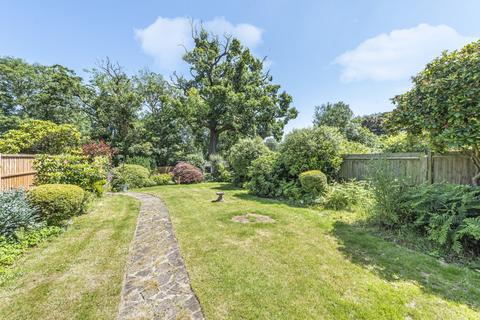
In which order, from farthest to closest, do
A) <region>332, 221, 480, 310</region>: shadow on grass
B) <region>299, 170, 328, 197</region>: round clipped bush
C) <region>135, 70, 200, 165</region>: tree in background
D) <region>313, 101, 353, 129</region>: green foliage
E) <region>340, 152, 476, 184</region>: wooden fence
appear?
<region>313, 101, 353, 129</region>: green foliage, <region>135, 70, 200, 165</region>: tree in background, <region>299, 170, 328, 197</region>: round clipped bush, <region>340, 152, 476, 184</region>: wooden fence, <region>332, 221, 480, 310</region>: shadow on grass

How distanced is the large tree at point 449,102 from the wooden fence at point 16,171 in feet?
35.9

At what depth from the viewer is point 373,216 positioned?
225 inches

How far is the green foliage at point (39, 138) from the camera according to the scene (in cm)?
1161

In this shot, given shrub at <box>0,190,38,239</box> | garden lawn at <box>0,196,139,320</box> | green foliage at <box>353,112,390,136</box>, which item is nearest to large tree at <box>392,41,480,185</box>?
garden lawn at <box>0,196,139,320</box>

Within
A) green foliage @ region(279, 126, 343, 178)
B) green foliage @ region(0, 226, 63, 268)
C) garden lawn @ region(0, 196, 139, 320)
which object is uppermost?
green foliage @ region(279, 126, 343, 178)

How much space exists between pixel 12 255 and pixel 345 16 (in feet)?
38.1

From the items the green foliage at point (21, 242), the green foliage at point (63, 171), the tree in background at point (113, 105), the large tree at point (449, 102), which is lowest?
the green foliage at point (21, 242)

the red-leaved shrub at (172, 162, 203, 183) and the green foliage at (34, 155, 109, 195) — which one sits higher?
the green foliage at (34, 155, 109, 195)

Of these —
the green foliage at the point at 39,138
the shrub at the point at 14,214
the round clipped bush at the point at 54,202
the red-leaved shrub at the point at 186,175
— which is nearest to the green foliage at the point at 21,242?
the shrub at the point at 14,214

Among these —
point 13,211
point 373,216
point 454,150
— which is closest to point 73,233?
point 13,211

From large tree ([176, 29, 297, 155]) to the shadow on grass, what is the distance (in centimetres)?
1567

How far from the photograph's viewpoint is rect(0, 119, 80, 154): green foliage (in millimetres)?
11607

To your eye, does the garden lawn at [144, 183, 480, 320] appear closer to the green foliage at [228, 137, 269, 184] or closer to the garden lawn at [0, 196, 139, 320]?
the garden lawn at [0, 196, 139, 320]

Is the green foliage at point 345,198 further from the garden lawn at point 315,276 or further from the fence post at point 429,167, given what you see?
the fence post at point 429,167
